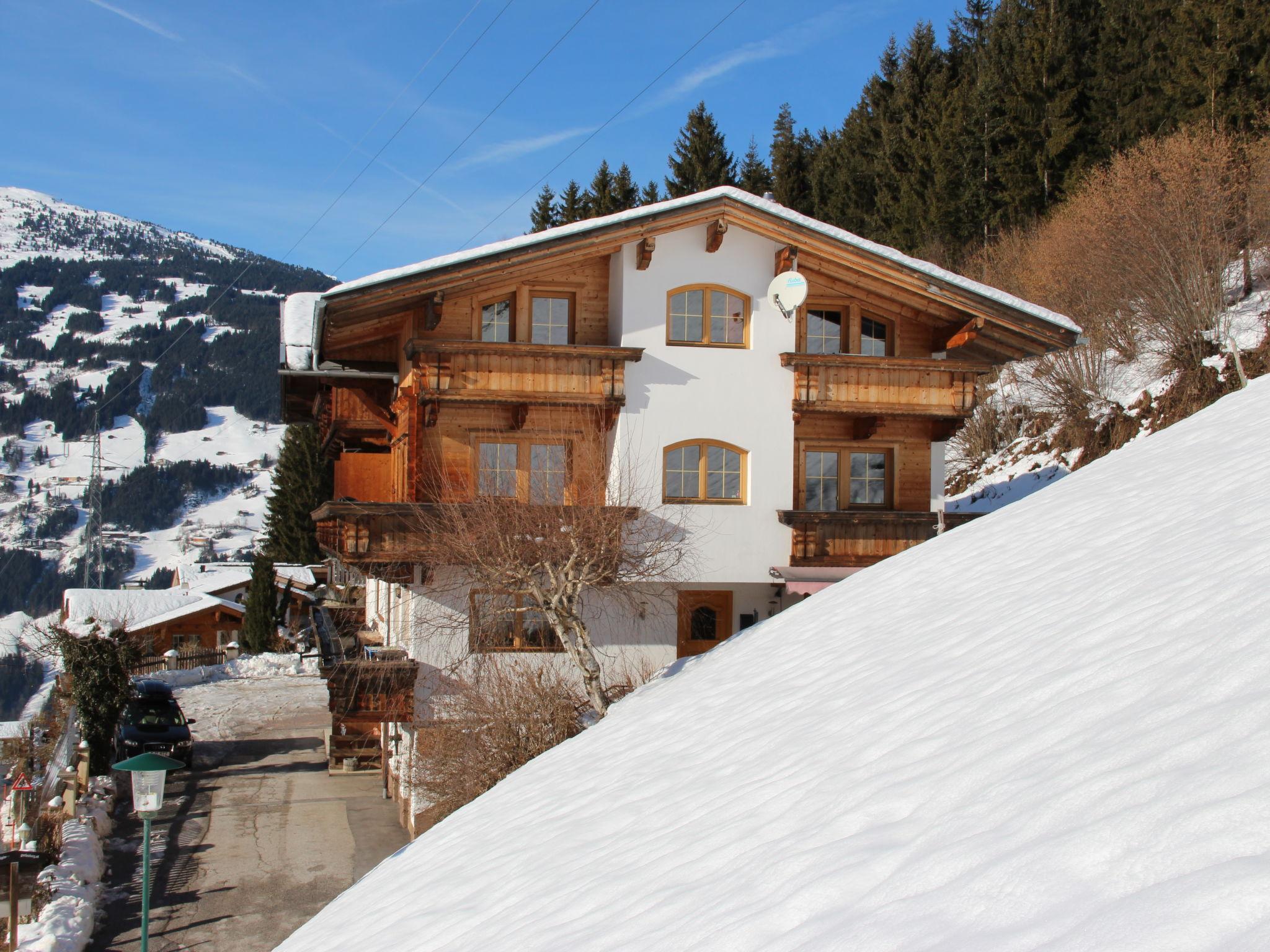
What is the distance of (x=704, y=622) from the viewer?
23.1 metres

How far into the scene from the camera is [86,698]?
24.6m

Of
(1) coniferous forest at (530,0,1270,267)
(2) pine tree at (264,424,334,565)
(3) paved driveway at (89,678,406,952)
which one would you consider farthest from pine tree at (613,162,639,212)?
→ (3) paved driveway at (89,678,406,952)

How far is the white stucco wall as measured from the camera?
2044cm

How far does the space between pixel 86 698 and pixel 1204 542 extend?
81.0ft

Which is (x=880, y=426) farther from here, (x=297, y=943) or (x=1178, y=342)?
(x=297, y=943)

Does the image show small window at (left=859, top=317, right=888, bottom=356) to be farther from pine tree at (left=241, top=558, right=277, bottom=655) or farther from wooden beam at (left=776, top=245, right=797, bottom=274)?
pine tree at (left=241, top=558, right=277, bottom=655)

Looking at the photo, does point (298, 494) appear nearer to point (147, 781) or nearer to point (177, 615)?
point (177, 615)

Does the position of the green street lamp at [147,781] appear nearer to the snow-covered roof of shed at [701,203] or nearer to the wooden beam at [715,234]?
the snow-covered roof of shed at [701,203]

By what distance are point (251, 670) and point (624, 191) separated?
31.2 m

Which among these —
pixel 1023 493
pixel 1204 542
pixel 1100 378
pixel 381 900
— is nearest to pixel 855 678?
pixel 1204 542

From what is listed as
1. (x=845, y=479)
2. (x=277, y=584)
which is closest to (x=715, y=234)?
(x=845, y=479)

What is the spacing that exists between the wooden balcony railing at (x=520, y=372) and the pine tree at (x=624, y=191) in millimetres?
40525

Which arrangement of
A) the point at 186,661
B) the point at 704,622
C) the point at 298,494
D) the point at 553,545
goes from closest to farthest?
the point at 553,545, the point at 704,622, the point at 186,661, the point at 298,494

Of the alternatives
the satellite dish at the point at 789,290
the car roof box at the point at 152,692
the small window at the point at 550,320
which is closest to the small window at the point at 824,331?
the satellite dish at the point at 789,290
